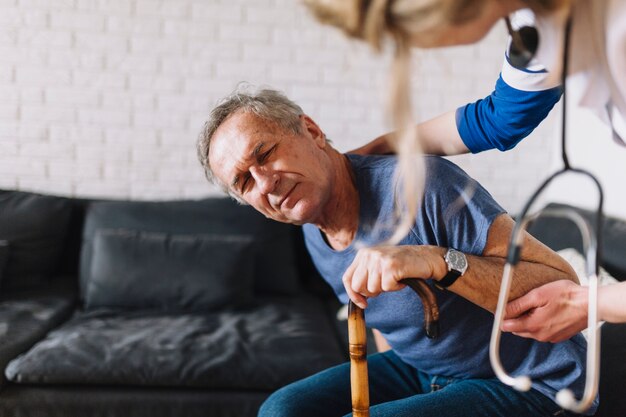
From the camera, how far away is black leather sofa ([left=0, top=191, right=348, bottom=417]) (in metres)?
1.96

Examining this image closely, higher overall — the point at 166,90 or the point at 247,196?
the point at 166,90

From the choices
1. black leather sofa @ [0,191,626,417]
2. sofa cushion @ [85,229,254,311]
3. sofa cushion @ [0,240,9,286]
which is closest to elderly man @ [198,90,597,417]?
black leather sofa @ [0,191,626,417]

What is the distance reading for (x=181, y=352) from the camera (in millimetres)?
2080

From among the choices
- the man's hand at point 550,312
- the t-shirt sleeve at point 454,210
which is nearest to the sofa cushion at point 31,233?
the t-shirt sleeve at point 454,210

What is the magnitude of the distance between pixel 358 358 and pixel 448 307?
0.23 meters

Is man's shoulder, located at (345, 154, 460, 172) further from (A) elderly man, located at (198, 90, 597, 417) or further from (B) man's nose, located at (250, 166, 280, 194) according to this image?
(B) man's nose, located at (250, 166, 280, 194)

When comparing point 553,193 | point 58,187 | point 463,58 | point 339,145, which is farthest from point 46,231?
point 553,193

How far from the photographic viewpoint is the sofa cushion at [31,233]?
2.65 metres

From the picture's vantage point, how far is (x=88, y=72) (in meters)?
2.97

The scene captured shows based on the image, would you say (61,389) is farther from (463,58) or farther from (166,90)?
(463,58)

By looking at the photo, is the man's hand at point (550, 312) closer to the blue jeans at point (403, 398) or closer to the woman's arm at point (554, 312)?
the woman's arm at point (554, 312)

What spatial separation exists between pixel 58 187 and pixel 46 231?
0.37 meters

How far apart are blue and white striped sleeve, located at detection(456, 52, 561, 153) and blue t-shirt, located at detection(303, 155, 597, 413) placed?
0.15 metres

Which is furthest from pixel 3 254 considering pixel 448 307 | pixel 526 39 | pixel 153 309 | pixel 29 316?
pixel 526 39
